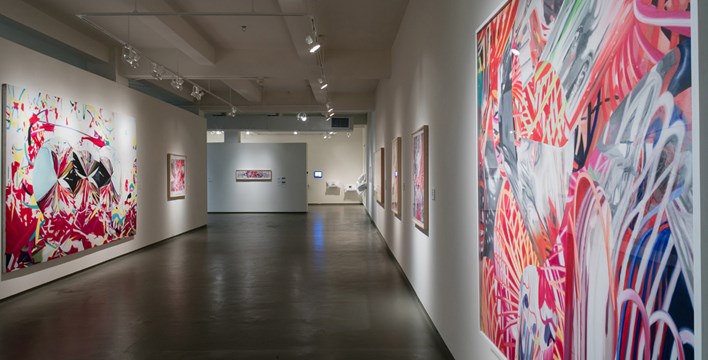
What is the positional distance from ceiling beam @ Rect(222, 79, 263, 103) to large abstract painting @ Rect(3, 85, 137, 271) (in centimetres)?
340

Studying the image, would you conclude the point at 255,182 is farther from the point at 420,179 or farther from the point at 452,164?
the point at 452,164

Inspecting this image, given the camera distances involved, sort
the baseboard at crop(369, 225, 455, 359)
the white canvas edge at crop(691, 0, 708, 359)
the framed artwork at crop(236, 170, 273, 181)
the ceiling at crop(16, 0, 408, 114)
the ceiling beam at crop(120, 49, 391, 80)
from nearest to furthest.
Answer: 1. the white canvas edge at crop(691, 0, 708, 359)
2. the baseboard at crop(369, 225, 455, 359)
3. the ceiling at crop(16, 0, 408, 114)
4. the ceiling beam at crop(120, 49, 391, 80)
5. the framed artwork at crop(236, 170, 273, 181)

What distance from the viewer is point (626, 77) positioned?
52.7 inches

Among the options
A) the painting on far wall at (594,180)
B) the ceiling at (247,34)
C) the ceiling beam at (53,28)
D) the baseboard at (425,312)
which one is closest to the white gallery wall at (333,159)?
the ceiling at (247,34)

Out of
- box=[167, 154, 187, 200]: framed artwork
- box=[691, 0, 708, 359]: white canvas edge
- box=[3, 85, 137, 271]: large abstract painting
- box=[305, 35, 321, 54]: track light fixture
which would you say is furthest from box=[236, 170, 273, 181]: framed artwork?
box=[691, 0, 708, 359]: white canvas edge

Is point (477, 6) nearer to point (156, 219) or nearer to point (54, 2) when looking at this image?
point (54, 2)

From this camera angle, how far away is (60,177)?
693 centimetres

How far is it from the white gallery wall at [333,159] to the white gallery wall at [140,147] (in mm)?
10890

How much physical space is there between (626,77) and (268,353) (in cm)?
366

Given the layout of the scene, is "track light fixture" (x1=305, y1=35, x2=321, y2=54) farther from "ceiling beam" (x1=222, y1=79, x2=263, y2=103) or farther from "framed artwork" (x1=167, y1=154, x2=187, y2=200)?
"framed artwork" (x1=167, y1=154, x2=187, y2=200)

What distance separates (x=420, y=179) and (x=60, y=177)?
551 centimetres

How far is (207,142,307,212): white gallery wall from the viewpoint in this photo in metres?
20.0

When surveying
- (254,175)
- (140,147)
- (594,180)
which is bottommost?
(594,180)

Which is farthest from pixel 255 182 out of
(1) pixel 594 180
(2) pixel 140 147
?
(1) pixel 594 180
